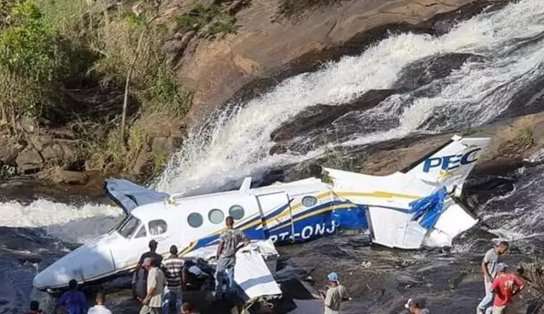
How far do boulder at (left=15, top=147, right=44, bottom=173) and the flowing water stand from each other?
371cm

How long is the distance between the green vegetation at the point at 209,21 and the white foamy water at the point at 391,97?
17.4 feet

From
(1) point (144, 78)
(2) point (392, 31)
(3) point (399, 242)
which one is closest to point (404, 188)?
(3) point (399, 242)

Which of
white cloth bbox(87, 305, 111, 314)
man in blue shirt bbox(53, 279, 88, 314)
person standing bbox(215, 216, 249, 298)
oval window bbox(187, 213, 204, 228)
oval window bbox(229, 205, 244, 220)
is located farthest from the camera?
oval window bbox(229, 205, 244, 220)

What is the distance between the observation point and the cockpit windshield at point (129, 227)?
18672 millimetres

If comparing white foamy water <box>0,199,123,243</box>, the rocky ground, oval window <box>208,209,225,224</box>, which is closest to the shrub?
the rocky ground

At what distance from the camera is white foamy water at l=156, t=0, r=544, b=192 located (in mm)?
26188

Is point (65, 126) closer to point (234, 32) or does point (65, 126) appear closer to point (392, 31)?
point (234, 32)

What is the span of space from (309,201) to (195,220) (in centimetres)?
281

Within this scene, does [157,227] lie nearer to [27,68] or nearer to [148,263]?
[148,263]

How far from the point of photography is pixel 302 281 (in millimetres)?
18609

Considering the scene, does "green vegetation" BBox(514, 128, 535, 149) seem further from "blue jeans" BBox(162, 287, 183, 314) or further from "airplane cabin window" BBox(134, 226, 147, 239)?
"blue jeans" BBox(162, 287, 183, 314)

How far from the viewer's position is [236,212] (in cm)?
1948

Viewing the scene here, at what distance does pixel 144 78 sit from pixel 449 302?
19.8 meters

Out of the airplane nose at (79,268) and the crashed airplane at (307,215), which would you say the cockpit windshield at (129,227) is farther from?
the airplane nose at (79,268)
